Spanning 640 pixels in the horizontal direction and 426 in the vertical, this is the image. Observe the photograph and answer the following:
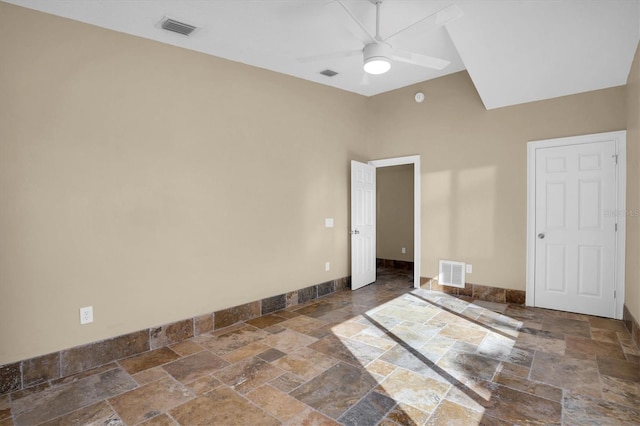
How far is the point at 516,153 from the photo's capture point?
4.30 metres

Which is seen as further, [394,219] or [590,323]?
[394,219]

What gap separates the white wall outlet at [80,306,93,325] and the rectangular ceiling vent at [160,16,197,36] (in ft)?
8.26

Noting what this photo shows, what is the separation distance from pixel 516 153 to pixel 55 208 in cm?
494

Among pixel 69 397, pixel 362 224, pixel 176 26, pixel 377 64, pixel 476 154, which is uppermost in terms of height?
pixel 176 26

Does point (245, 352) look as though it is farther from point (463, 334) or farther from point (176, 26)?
point (176, 26)

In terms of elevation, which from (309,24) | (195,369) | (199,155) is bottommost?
(195,369)

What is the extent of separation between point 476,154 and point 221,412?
426 cm

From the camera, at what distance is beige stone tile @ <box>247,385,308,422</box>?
6.95ft

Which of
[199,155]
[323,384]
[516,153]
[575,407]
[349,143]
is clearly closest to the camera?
[575,407]

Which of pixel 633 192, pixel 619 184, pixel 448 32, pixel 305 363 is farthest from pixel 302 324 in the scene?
pixel 619 184

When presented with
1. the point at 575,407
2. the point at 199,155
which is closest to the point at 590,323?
the point at 575,407

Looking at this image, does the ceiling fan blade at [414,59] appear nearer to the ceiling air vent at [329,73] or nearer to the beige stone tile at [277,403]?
the ceiling air vent at [329,73]

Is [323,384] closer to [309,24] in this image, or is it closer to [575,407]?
[575,407]

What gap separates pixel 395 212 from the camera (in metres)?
7.14
